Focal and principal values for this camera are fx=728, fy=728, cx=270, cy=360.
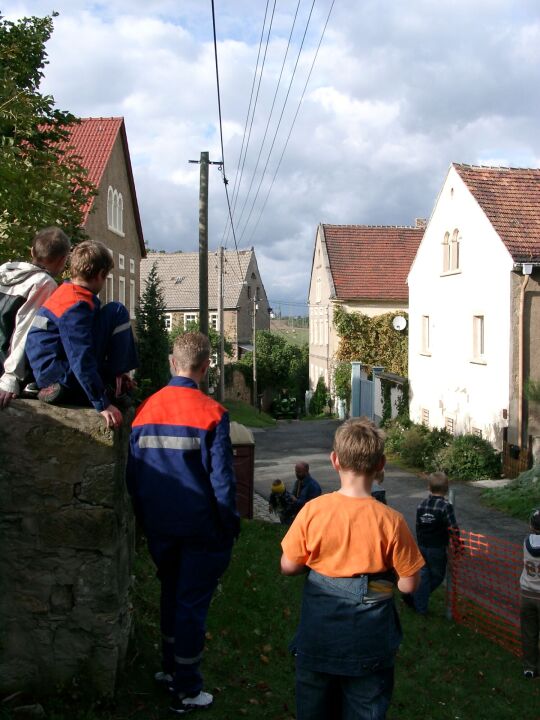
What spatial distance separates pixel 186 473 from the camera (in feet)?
12.2

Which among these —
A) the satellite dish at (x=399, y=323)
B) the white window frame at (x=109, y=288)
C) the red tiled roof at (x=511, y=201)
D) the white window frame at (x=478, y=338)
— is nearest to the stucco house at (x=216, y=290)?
the satellite dish at (x=399, y=323)

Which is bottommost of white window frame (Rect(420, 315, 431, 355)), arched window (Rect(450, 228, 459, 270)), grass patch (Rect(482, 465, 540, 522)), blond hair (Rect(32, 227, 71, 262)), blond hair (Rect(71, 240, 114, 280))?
grass patch (Rect(482, 465, 540, 522))

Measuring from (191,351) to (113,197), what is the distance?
2366 cm

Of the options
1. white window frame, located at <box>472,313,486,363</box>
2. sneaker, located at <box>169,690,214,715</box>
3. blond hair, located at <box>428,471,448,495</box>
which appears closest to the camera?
sneaker, located at <box>169,690,214,715</box>

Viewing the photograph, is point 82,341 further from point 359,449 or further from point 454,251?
point 454,251

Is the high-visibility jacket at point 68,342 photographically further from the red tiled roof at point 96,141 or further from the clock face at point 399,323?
the clock face at point 399,323

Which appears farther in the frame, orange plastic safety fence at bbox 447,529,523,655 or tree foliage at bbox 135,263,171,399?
tree foliage at bbox 135,263,171,399

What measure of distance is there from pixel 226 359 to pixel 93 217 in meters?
33.2

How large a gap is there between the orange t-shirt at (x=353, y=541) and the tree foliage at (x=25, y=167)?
16.2 feet

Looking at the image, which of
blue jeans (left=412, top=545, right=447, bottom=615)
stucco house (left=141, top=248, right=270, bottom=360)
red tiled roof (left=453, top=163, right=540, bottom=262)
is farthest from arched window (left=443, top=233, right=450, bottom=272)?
stucco house (left=141, top=248, right=270, bottom=360)

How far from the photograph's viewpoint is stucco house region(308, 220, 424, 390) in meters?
38.6

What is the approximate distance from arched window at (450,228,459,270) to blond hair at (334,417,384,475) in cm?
2006

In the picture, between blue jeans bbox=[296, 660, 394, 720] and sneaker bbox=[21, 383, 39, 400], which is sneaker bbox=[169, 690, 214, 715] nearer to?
blue jeans bbox=[296, 660, 394, 720]

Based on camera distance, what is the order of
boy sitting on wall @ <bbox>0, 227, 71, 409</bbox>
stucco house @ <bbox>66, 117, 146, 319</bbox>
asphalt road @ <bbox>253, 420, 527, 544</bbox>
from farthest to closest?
stucco house @ <bbox>66, 117, 146, 319</bbox> → asphalt road @ <bbox>253, 420, 527, 544</bbox> → boy sitting on wall @ <bbox>0, 227, 71, 409</bbox>
